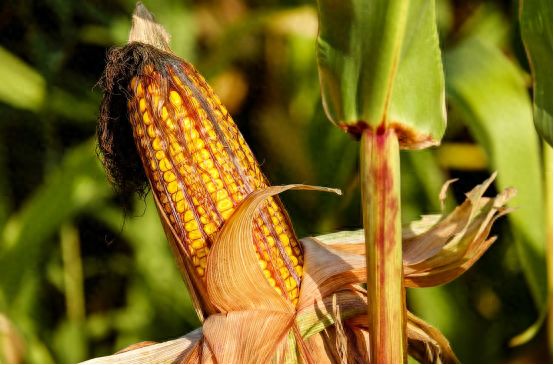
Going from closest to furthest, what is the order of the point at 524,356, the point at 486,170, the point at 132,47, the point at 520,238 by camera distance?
the point at 132,47 → the point at 520,238 → the point at 524,356 → the point at 486,170

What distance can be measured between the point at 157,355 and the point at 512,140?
2.58ft

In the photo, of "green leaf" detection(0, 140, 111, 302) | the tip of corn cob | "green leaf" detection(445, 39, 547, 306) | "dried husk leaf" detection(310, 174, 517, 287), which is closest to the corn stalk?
"dried husk leaf" detection(310, 174, 517, 287)

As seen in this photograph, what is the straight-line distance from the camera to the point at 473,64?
116cm

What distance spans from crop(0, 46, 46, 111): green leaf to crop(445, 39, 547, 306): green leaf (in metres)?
1.04

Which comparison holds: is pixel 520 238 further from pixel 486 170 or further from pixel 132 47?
pixel 132 47

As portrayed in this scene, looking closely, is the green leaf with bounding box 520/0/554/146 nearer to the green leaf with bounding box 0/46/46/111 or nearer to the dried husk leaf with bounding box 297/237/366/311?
the dried husk leaf with bounding box 297/237/366/311

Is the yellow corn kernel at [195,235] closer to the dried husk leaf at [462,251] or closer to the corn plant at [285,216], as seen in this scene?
the corn plant at [285,216]

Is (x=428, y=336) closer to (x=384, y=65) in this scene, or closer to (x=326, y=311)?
(x=326, y=311)

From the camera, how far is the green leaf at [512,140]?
1070 mm

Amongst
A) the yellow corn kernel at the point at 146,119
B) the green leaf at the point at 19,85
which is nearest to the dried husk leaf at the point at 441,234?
the yellow corn kernel at the point at 146,119

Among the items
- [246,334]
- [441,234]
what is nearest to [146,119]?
[246,334]

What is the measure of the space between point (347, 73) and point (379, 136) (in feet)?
0.23

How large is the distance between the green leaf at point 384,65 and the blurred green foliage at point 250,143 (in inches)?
22.7

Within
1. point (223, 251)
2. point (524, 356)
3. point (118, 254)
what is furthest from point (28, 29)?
point (524, 356)
